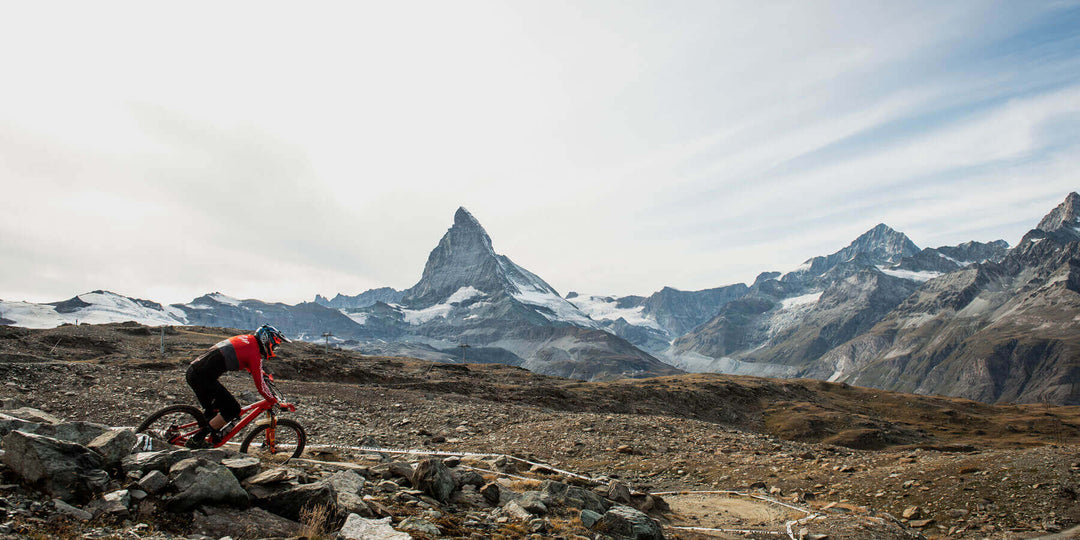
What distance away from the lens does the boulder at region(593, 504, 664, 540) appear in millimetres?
11727

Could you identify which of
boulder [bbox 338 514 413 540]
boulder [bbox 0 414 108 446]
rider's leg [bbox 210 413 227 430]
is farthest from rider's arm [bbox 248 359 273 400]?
boulder [bbox 338 514 413 540]

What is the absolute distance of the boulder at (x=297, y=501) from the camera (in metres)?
9.62

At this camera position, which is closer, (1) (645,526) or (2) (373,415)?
(1) (645,526)

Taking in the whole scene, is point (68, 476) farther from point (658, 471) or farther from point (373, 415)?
point (373, 415)

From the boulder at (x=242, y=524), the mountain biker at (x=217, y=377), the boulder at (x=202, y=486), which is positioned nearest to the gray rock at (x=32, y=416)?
the mountain biker at (x=217, y=377)

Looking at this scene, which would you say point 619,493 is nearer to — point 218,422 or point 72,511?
point 218,422

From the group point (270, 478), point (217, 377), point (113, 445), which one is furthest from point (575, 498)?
point (113, 445)

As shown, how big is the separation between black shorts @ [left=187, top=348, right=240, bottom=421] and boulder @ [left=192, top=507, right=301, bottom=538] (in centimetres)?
440

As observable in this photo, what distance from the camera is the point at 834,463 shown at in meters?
22.7

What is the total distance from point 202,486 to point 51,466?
2.09 metres

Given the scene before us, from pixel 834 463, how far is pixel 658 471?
7191 mm

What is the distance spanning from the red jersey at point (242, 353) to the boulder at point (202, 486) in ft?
11.9

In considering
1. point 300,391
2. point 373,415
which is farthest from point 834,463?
point 300,391

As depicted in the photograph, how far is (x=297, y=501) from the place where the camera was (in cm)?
973
